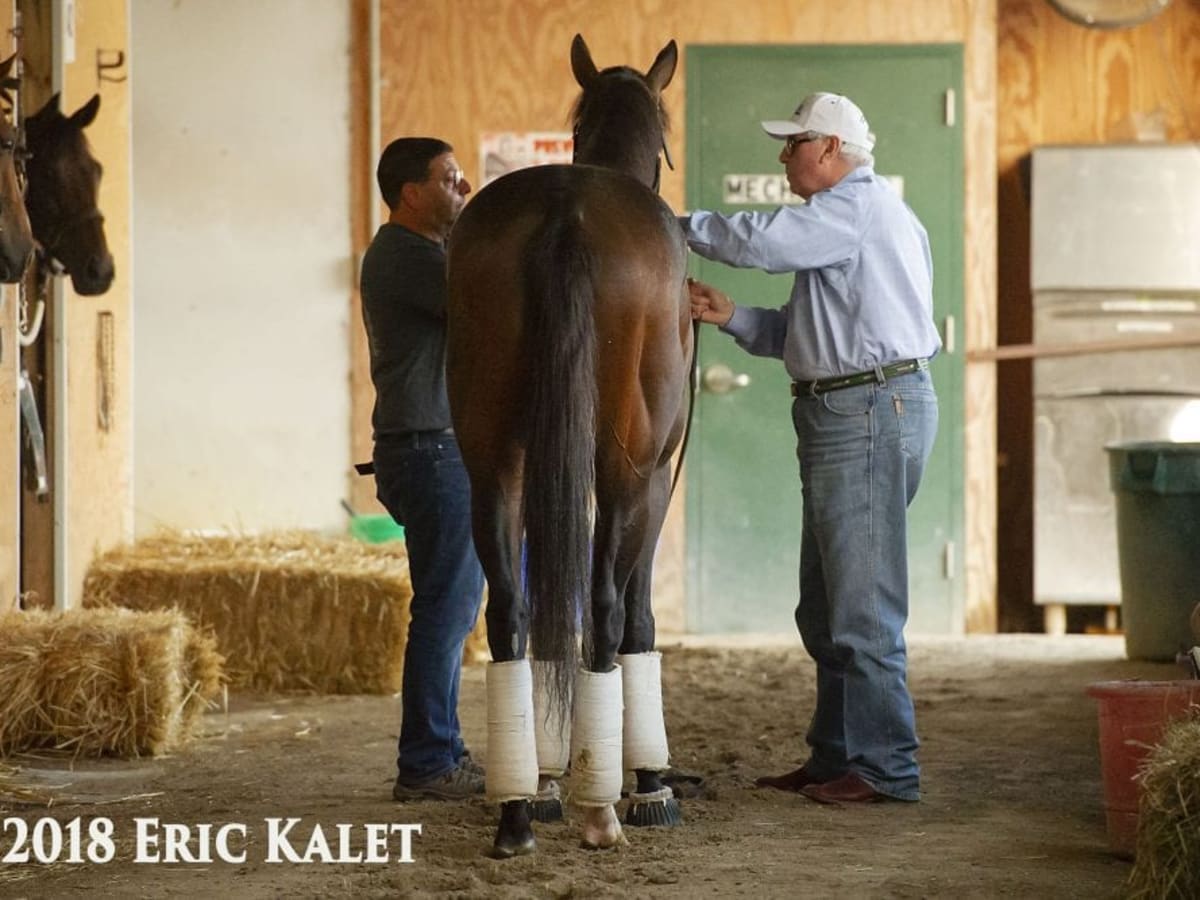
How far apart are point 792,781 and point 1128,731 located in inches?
45.4

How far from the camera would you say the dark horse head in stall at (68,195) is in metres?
6.07

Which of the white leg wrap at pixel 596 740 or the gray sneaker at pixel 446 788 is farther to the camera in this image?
the gray sneaker at pixel 446 788

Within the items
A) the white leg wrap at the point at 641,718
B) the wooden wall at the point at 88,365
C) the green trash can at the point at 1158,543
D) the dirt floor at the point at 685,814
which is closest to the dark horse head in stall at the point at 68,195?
the wooden wall at the point at 88,365

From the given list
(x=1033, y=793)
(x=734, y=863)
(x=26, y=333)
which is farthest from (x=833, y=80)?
(x=734, y=863)

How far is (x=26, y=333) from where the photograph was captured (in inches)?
242

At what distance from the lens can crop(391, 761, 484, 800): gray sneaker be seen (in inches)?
175

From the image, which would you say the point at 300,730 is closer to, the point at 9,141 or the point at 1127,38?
the point at 9,141

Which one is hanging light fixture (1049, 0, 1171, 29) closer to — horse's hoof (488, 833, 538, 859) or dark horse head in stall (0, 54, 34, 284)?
dark horse head in stall (0, 54, 34, 284)

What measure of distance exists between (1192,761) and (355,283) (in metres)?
5.86

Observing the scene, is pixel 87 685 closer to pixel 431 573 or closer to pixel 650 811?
pixel 431 573

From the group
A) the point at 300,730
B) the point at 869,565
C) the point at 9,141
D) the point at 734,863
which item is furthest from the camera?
the point at 300,730

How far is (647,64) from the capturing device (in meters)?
8.38

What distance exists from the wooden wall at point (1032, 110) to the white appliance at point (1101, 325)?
0.53 m

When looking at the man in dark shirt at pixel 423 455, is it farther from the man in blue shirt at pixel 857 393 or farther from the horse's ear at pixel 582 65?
the man in blue shirt at pixel 857 393
